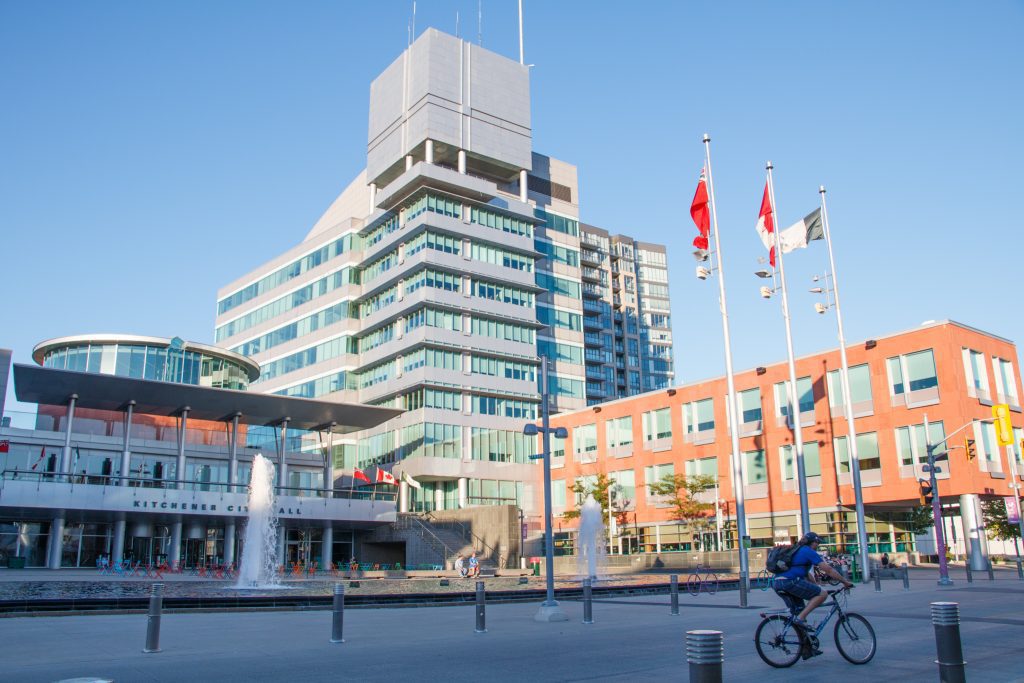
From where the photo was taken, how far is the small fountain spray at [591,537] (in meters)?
51.6

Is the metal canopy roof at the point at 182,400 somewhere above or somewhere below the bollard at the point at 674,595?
above

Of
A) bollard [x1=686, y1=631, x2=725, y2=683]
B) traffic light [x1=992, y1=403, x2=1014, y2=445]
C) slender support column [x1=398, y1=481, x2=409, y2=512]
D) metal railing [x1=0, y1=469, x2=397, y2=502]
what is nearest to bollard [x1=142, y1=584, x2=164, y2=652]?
bollard [x1=686, y1=631, x2=725, y2=683]

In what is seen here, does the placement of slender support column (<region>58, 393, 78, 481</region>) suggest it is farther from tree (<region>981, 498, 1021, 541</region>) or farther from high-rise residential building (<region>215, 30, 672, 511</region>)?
tree (<region>981, 498, 1021, 541</region>)

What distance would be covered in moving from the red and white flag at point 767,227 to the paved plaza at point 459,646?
59.6 feet

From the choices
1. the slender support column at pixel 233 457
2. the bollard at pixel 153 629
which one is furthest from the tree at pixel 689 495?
the bollard at pixel 153 629

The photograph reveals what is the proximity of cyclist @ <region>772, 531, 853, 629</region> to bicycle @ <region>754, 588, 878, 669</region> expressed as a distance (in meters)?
0.14

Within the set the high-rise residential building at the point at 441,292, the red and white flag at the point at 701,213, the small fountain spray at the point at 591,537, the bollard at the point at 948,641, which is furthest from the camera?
the high-rise residential building at the point at 441,292

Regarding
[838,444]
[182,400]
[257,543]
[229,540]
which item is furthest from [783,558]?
[229,540]

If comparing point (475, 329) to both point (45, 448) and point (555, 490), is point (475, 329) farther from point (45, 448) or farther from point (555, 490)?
point (45, 448)

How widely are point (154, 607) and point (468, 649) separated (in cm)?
530

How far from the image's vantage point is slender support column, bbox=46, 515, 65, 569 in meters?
47.9

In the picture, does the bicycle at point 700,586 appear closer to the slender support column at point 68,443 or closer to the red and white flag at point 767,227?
the red and white flag at point 767,227

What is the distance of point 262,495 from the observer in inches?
1673

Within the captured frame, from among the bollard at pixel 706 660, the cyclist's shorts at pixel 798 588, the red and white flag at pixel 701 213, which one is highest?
the red and white flag at pixel 701 213
